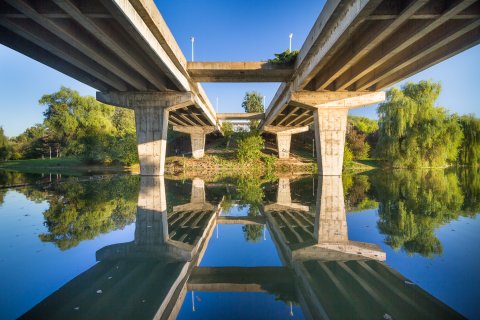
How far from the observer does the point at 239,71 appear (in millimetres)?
18734

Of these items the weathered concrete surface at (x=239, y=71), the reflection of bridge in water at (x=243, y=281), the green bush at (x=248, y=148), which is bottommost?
the reflection of bridge in water at (x=243, y=281)

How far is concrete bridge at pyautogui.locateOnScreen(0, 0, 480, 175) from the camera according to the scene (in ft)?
28.8

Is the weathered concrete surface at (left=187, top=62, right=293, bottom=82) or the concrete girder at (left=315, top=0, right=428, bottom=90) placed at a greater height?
the weathered concrete surface at (left=187, top=62, right=293, bottom=82)

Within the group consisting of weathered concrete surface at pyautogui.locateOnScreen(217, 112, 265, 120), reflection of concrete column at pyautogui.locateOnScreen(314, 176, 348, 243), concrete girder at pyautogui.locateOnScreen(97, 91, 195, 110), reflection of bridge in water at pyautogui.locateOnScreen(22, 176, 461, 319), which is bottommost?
reflection of bridge in water at pyautogui.locateOnScreen(22, 176, 461, 319)

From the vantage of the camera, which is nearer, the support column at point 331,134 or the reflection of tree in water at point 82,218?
the reflection of tree in water at point 82,218

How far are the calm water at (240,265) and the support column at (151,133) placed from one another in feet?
42.5

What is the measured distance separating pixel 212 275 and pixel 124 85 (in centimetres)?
1851

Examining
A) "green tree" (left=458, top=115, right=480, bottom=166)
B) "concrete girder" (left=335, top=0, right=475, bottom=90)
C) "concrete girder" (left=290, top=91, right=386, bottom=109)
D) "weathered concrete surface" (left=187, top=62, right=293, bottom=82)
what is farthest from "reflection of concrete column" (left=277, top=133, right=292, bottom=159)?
"concrete girder" (left=335, top=0, right=475, bottom=90)

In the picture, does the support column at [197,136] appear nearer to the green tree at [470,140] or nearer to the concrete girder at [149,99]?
the concrete girder at [149,99]

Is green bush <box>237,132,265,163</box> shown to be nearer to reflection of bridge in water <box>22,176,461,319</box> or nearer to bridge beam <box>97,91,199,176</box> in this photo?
bridge beam <box>97,91,199,176</box>

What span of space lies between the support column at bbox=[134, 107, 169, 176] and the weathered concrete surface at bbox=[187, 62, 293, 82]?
402cm

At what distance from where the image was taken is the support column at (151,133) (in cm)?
2005

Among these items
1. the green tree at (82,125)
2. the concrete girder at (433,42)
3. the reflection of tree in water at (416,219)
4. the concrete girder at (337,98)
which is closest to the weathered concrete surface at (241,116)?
the green tree at (82,125)

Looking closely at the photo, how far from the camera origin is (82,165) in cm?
3881
